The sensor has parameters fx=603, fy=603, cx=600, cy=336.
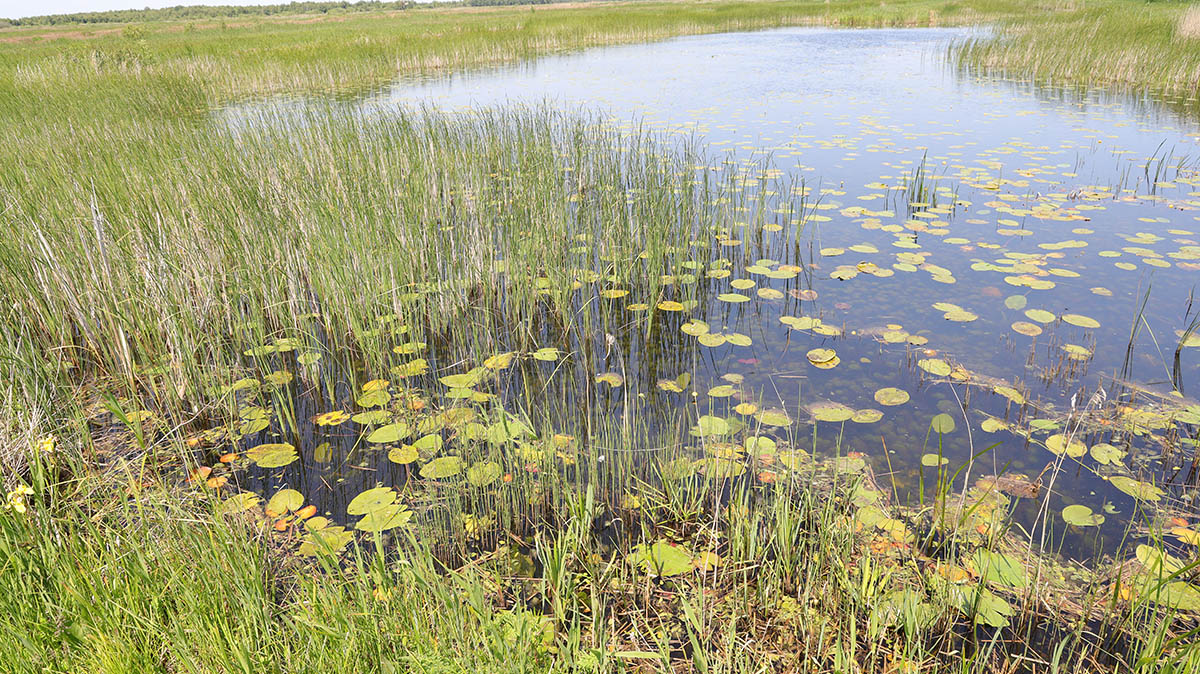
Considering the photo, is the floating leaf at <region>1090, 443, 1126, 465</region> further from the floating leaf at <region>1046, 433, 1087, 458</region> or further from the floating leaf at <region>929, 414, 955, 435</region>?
the floating leaf at <region>929, 414, 955, 435</region>

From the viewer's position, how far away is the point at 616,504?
7.15 feet

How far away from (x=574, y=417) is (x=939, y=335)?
6.91ft

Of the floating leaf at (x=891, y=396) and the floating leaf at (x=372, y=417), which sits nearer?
the floating leaf at (x=372, y=417)

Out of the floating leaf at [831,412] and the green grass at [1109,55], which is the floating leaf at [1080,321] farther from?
the green grass at [1109,55]

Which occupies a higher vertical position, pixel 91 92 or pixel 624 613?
pixel 91 92

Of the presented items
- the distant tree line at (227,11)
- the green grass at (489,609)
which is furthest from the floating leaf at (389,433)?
the distant tree line at (227,11)

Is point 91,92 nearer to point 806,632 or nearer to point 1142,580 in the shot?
point 806,632

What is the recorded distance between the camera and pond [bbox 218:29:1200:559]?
232cm

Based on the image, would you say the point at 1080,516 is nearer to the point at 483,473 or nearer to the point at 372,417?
the point at 483,473

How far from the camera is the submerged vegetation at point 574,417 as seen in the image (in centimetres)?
156

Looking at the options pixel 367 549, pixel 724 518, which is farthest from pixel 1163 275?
pixel 367 549

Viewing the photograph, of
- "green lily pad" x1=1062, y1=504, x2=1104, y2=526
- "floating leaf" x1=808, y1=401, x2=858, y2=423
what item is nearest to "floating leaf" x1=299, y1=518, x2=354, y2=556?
"floating leaf" x1=808, y1=401, x2=858, y2=423

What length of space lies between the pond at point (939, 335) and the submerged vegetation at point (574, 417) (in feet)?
0.08

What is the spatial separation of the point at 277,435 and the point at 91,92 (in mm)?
8353
